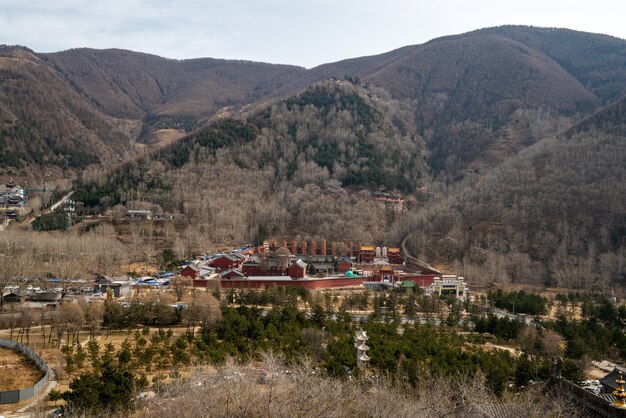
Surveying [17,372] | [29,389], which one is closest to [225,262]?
[17,372]

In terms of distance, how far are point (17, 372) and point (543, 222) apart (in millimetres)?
58321

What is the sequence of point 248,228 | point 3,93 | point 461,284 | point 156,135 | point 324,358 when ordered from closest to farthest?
1. point 324,358
2. point 461,284
3. point 248,228
4. point 3,93
5. point 156,135

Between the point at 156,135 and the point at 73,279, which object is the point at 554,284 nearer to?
the point at 73,279

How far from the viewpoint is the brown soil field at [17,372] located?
27.8m

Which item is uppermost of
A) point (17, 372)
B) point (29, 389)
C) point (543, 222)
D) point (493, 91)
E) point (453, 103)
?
point (493, 91)

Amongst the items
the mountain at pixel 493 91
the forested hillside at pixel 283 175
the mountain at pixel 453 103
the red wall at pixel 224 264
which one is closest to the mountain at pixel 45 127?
the mountain at pixel 453 103

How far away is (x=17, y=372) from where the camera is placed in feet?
94.8

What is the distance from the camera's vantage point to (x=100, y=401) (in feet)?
73.2

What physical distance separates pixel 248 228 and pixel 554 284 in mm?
36876

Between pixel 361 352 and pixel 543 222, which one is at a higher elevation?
pixel 543 222

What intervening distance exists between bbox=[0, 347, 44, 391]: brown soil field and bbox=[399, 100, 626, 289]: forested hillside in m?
45.7

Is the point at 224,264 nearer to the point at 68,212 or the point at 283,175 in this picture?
the point at 68,212

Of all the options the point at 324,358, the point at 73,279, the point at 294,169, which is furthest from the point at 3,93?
the point at 324,358

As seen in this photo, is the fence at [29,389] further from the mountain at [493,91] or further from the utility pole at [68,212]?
the mountain at [493,91]
